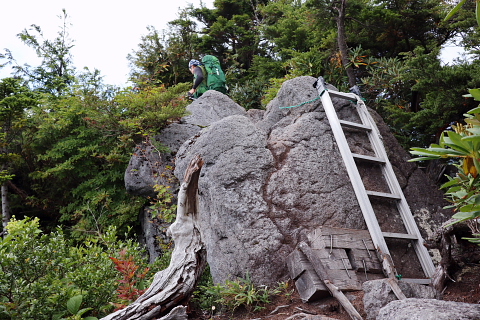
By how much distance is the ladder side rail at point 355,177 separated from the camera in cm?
460

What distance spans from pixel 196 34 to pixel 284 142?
9774 millimetres

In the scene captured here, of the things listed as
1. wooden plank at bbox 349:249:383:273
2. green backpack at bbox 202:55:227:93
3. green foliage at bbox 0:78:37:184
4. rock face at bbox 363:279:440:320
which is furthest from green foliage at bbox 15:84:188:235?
rock face at bbox 363:279:440:320

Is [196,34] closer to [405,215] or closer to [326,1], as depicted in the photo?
[326,1]

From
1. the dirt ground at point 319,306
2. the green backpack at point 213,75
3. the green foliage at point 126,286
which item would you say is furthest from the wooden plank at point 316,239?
the green backpack at point 213,75

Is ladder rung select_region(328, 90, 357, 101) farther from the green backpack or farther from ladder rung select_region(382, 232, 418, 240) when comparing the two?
the green backpack

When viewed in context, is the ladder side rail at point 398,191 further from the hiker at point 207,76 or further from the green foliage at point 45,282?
the hiker at point 207,76

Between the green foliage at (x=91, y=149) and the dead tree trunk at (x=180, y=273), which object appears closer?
the dead tree trunk at (x=180, y=273)

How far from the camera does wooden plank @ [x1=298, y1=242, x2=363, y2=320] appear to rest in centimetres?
361

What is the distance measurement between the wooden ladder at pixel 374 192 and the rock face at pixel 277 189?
0.50ft

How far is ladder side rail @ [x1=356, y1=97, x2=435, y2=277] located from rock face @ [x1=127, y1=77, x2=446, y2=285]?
0.43 ft

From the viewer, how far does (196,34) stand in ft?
45.8

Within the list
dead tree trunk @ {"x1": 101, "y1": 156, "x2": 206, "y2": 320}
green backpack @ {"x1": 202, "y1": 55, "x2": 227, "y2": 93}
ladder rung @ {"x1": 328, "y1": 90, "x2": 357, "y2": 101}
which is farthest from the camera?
green backpack @ {"x1": 202, "y1": 55, "x2": 227, "y2": 93}

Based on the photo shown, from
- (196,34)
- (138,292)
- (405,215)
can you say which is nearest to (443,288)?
(405,215)

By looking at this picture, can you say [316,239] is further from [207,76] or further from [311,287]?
[207,76]
